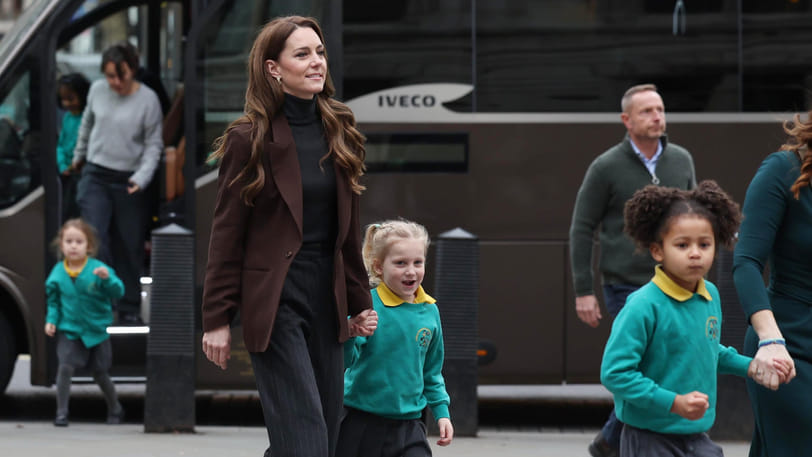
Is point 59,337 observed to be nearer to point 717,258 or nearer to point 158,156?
point 158,156

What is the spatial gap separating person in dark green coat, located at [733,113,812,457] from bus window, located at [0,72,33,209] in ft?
17.8

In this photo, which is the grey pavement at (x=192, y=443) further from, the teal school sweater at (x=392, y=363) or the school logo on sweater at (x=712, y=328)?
the school logo on sweater at (x=712, y=328)

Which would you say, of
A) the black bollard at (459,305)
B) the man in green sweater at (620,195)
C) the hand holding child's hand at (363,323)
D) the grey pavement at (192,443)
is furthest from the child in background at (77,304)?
the hand holding child's hand at (363,323)

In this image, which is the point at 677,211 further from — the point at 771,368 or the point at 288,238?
the point at 288,238

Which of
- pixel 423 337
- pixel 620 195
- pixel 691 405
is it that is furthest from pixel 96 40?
pixel 691 405

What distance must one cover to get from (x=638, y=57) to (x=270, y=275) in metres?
4.85

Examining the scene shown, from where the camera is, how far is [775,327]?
14.5ft

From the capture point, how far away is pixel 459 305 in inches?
315

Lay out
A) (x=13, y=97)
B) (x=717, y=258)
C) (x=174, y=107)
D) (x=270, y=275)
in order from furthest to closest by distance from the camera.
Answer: (x=174, y=107) → (x=13, y=97) → (x=717, y=258) → (x=270, y=275)

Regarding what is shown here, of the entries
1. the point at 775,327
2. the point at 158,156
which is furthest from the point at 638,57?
the point at 775,327

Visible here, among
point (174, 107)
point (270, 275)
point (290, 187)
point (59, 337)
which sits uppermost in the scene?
point (174, 107)

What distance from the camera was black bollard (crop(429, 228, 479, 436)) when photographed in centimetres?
798

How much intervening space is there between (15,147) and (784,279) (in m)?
5.61

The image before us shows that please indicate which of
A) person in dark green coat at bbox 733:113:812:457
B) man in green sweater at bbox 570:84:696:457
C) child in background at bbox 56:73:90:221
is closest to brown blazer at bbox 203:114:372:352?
person in dark green coat at bbox 733:113:812:457
